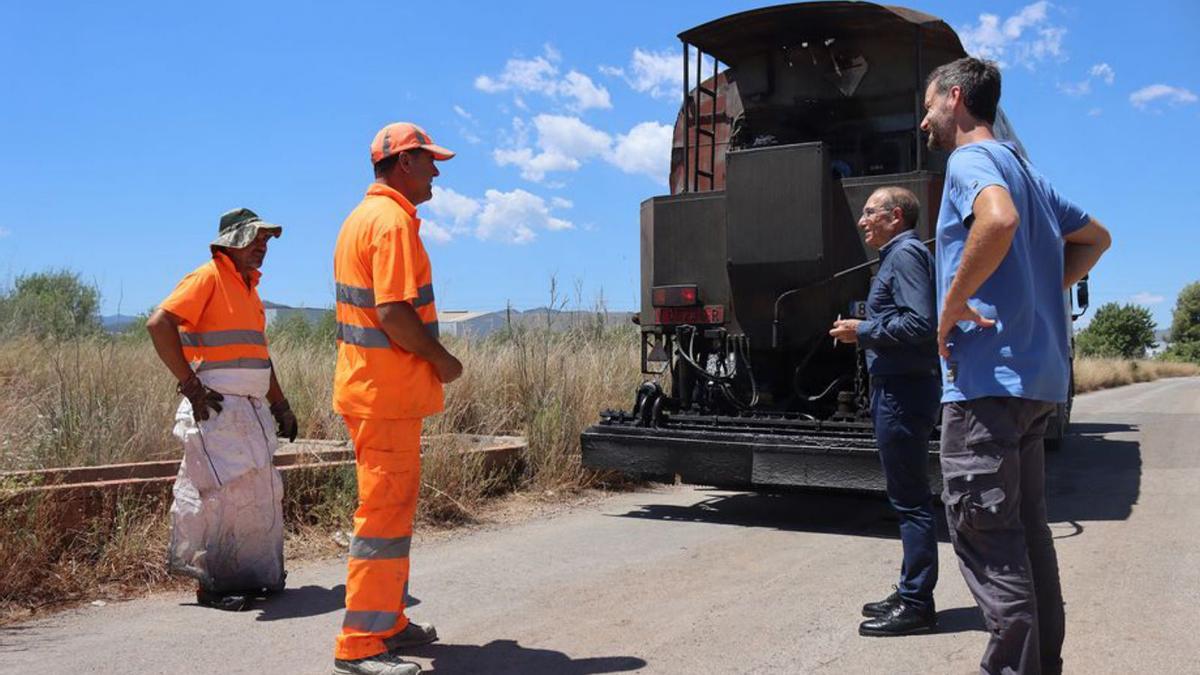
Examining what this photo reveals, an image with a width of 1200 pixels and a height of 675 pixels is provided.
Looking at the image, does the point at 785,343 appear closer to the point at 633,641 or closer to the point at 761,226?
the point at 761,226

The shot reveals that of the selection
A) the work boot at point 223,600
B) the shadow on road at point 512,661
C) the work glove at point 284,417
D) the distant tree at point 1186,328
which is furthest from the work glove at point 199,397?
the distant tree at point 1186,328

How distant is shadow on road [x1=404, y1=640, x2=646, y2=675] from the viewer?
3.73 metres

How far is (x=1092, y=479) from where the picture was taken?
8836 millimetres

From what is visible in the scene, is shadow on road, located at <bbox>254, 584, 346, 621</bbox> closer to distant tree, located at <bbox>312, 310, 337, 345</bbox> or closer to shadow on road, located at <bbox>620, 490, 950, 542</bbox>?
shadow on road, located at <bbox>620, 490, 950, 542</bbox>

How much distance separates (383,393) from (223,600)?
6.00ft

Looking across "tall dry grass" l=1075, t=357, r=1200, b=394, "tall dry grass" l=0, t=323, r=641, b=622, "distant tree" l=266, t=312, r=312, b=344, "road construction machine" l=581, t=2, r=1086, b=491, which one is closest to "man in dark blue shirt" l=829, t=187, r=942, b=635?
"road construction machine" l=581, t=2, r=1086, b=491

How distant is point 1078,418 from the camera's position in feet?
54.9

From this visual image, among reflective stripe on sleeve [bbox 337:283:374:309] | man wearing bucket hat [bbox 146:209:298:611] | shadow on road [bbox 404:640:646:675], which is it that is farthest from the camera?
man wearing bucket hat [bbox 146:209:298:611]

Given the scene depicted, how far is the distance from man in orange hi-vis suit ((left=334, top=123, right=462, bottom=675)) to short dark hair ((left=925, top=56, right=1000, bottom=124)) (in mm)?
1945

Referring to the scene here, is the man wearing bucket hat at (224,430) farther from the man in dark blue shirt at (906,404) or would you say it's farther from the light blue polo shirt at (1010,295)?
the light blue polo shirt at (1010,295)

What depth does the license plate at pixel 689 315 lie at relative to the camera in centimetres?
718

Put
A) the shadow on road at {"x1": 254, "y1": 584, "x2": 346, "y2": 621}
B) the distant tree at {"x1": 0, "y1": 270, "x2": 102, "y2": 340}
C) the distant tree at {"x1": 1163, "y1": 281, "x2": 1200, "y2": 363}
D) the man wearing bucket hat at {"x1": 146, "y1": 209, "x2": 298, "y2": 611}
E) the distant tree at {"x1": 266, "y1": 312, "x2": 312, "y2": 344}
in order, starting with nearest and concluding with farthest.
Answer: the shadow on road at {"x1": 254, "y1": 584, "x2": 346, "y2": 621}
the man wearing bucket hat at {"x1": 146, "y1": 209, "x2": 298, "y2": 611}
the distant tree at {"x1": 0, "y1": 270, "x2": 102, "y2": 340}
the distant tree at {"x1": 266, "y1": 312, "x2": 312, "y2": 344}
the distant tree at {"x1": 1163, "y1": 281, "x2": 1200, "y2": 363}

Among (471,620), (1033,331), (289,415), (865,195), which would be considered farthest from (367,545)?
(865,195)

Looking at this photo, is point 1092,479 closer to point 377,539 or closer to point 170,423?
point 377,539
